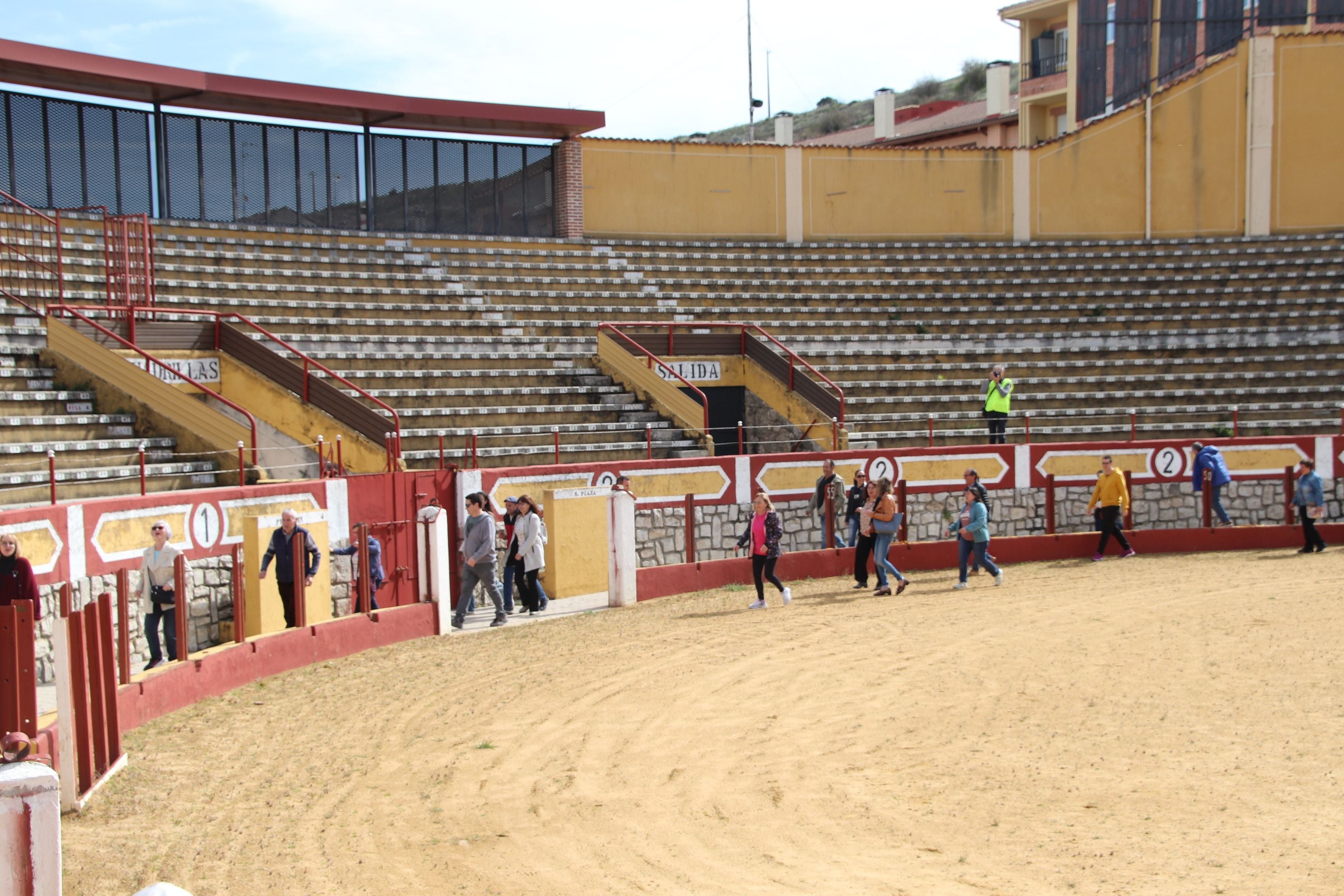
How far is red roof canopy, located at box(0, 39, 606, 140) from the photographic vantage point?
77.8ft

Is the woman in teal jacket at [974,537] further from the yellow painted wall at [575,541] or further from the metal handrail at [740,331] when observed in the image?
the metal handrail at [740,331]

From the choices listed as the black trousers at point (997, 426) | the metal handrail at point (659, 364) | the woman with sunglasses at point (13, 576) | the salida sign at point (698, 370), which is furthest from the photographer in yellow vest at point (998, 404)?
the woman with sunglasses at point (13, 576)

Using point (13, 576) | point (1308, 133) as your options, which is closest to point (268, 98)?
point (13, 576)

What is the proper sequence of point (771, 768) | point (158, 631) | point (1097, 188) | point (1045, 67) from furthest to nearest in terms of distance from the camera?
point (1045, 67) → point (1097, 188) → point (158, 631) → point (771, 768)

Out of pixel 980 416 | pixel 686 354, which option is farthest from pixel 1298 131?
pixel 686 354

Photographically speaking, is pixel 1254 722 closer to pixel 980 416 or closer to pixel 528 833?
pixel 528 833

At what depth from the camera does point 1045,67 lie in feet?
168

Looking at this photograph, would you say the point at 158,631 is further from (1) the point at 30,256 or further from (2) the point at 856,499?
(1) the point at 30,256

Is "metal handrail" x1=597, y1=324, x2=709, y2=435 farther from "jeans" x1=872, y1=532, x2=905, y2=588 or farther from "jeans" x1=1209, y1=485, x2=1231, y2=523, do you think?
"jeans" x1=1209, y1=485, x2=1231, y2=523

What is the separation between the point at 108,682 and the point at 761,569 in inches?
355

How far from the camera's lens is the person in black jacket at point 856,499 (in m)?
19.3

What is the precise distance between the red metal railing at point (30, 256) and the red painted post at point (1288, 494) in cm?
2087

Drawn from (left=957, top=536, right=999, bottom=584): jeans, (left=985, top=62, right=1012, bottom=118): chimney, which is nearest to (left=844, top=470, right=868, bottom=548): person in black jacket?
(left=957, top=536, right=999, bottom=584): jeans

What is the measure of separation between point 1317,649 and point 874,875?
7623 mm
